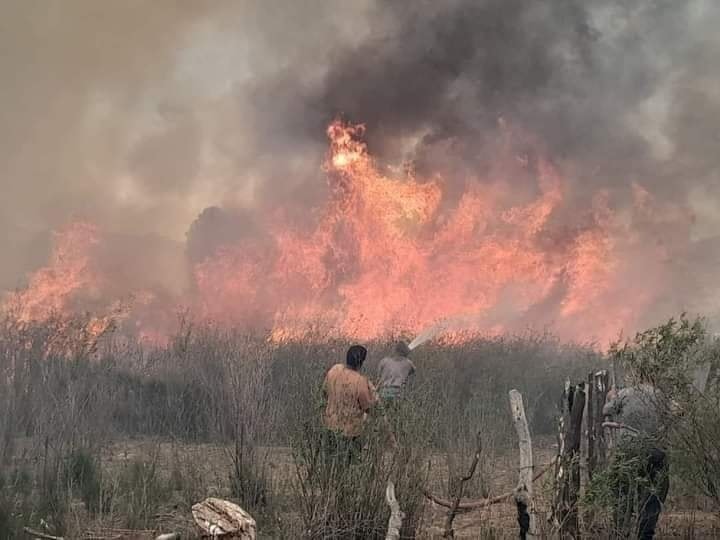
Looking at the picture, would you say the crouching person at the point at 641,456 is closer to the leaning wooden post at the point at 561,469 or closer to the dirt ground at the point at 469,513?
the leaning wooden post at the point at 561,469

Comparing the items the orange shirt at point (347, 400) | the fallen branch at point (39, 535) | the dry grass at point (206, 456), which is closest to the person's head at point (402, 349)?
the dry grass at point (206, 456)

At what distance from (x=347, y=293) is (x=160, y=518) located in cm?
1597

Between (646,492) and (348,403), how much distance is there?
283 centimetres

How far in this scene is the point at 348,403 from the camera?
23.5 ft

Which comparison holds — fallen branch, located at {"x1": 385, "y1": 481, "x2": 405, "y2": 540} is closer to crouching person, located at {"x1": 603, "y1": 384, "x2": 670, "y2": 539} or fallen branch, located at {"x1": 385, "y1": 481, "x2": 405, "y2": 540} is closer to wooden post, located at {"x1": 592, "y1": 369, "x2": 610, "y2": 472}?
crouching person, located at {"x1": 603, "y1": 384, "x2": 670, "y2": 539}

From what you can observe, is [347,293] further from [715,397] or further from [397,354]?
[715,397]

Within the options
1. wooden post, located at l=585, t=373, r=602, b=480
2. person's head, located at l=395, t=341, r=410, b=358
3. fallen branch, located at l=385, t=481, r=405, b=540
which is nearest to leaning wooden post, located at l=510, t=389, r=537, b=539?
fallen branch, located at l=385, t=481, r=405, b=540

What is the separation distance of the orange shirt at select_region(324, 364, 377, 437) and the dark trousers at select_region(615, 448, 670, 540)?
7.97 feet

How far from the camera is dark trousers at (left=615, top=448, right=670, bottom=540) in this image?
6.83 metres

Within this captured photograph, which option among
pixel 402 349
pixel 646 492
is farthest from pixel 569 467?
pixel 402 349

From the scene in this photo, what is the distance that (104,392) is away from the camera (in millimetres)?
9586

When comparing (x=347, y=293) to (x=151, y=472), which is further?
(x=347, y=293)

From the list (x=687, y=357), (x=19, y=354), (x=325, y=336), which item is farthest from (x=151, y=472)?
(x=325, y=336)

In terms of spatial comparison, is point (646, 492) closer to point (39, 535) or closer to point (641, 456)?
point (641, 456)
